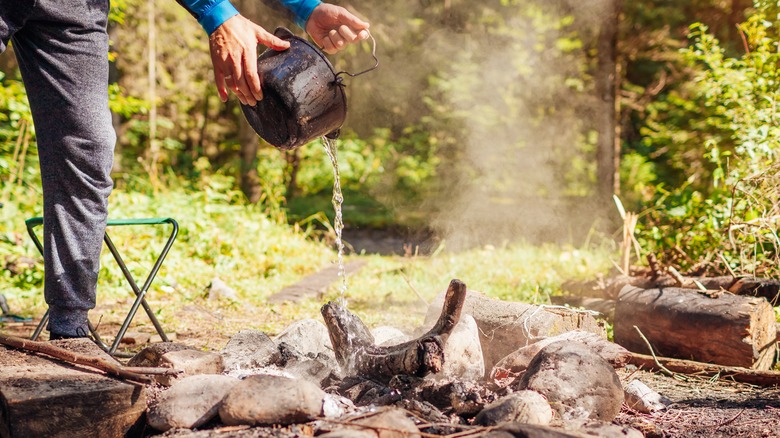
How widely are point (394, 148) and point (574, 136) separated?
10.3 feet

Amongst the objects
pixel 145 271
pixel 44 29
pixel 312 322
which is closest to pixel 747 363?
pixel 312 322

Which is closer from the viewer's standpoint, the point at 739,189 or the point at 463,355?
the point at 463,355

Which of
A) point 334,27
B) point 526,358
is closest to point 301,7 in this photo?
point 334,27

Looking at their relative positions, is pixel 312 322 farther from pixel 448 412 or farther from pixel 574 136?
pixel 574 136

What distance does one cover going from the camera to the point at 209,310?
459 cm

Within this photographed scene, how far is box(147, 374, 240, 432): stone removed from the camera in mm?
1806

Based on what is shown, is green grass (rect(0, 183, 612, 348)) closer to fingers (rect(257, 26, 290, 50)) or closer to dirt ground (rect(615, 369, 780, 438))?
dirt ground (rect(615, 369, 780, 438))

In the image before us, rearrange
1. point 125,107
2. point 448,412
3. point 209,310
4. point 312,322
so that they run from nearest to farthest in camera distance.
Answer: point 448,412
point 312,322
point 209,310
point 125,107

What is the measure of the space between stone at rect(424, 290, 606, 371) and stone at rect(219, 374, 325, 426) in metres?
1.14

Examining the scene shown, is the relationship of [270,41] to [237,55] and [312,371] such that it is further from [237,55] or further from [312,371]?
[312,371]

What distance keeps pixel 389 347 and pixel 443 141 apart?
8.42 metres

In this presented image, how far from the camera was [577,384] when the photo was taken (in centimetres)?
214

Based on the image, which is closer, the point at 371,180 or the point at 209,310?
the point at 209,310

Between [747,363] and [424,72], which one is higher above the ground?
[424,72]
